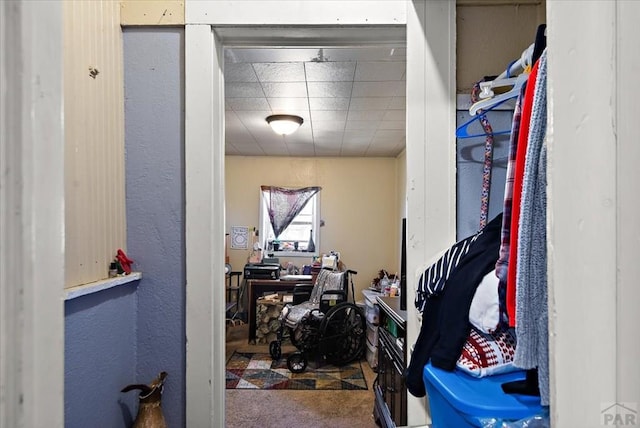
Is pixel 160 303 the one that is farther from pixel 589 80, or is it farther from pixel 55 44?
pixel 589 80

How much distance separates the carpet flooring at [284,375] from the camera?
3.10 metres

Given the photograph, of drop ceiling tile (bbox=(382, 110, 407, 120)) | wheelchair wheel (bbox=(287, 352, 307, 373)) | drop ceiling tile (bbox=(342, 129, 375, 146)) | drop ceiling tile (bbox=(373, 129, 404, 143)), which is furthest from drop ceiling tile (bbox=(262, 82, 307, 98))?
wheelchair wheel (bbox=(287, 352, 307, 373))

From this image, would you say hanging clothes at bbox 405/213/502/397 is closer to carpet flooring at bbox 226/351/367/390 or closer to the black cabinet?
the black cabinet

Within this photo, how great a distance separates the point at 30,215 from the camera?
1.24 feet

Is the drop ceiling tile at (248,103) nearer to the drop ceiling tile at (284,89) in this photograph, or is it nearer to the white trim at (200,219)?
the drop ceiling tile at (284,89)

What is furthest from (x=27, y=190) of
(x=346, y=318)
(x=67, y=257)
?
(x=346, y=318)

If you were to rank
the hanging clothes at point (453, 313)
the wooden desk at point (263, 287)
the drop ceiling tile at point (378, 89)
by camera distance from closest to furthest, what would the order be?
the hanging clothes at point (453, 313) → the drop ceiling tile at point (378, 89) → the wooden desk at point (263, 287)

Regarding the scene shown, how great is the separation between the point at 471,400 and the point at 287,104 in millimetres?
2736

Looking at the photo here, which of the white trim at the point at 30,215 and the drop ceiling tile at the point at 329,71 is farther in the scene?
the drop ceiling tile at the point at 329,71

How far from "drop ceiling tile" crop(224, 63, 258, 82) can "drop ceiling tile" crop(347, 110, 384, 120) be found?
1010mm

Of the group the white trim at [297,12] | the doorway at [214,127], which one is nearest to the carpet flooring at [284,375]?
the doorway at [214,127]

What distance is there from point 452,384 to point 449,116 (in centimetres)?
83

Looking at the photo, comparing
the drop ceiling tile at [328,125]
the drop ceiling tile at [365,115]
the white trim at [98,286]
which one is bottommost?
the white trim at [98,286]

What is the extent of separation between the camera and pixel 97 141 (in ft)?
3.67
